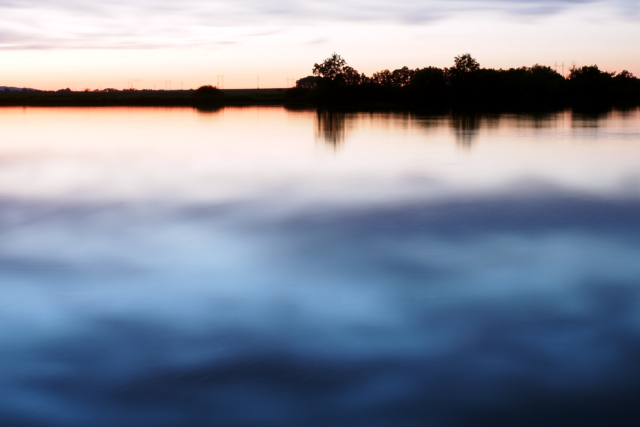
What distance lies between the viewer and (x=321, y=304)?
6.19 meters

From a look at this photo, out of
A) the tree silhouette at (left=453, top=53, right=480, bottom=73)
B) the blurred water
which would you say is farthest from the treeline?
the blurred water

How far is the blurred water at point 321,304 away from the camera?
171 inches

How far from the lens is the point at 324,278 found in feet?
22.9

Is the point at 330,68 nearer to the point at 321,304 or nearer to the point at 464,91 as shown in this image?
the point at 464,91

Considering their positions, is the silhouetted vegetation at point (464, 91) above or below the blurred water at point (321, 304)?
above

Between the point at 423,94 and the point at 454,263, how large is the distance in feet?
322

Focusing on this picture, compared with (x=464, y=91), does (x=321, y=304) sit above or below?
below

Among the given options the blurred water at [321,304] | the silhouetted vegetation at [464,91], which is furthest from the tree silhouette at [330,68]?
the blurred water at [321,304]

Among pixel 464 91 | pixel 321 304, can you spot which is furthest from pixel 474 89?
pixel 321 304

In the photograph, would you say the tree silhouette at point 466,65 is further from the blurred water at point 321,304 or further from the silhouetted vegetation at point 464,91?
the blurred water at point 321,304

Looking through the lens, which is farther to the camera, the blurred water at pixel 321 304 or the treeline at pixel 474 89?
the treeline at pixel 474 89

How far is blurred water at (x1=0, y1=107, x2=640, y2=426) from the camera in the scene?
4352 millimetres

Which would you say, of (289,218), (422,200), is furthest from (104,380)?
(422,200)

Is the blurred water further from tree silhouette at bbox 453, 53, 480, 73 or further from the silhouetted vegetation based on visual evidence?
tree silhouette at bbox 453, 53, 480, 73
